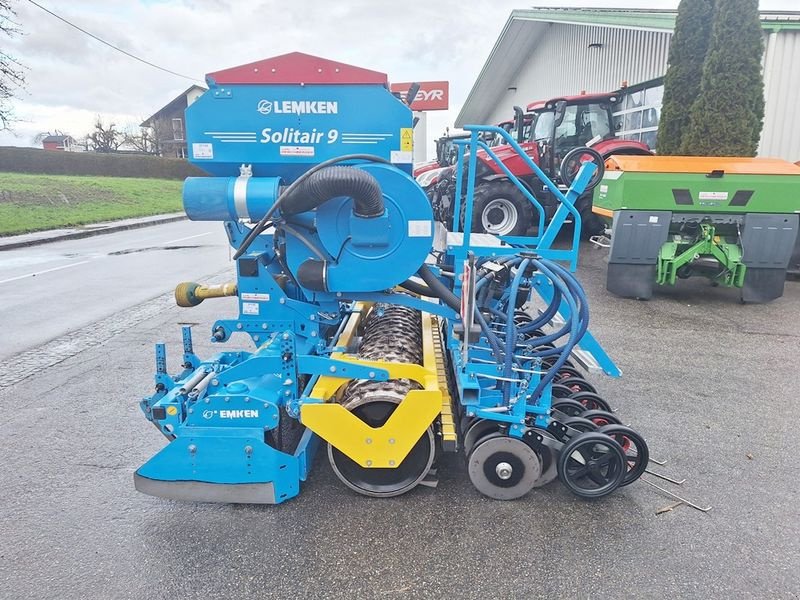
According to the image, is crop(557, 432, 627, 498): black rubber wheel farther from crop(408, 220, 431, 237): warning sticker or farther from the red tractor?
the red tractor

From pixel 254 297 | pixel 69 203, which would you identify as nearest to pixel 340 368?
pixel 254 297

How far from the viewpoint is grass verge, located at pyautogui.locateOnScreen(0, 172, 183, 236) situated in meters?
17.3

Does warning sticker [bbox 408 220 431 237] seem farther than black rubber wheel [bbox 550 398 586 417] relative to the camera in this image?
No

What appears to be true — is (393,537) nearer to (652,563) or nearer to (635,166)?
(652,563)

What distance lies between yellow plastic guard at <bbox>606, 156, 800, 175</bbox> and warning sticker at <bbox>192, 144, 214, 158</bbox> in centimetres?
591

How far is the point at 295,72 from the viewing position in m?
2.95

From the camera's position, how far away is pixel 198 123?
2.99 m

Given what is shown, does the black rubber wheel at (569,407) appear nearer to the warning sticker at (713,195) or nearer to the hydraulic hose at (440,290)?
the hydraulic hose at (440,290)

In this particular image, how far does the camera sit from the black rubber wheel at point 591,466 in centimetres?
293

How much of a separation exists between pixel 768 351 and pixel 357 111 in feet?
16.1

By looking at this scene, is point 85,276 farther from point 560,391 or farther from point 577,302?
point 577,302

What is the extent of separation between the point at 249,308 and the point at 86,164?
1453 inches

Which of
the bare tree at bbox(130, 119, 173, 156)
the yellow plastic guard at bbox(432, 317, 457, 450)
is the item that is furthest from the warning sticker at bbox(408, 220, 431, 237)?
the bare tree at bbox(130, 119, 173, 156)

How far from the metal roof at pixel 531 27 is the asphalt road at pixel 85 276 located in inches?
408
